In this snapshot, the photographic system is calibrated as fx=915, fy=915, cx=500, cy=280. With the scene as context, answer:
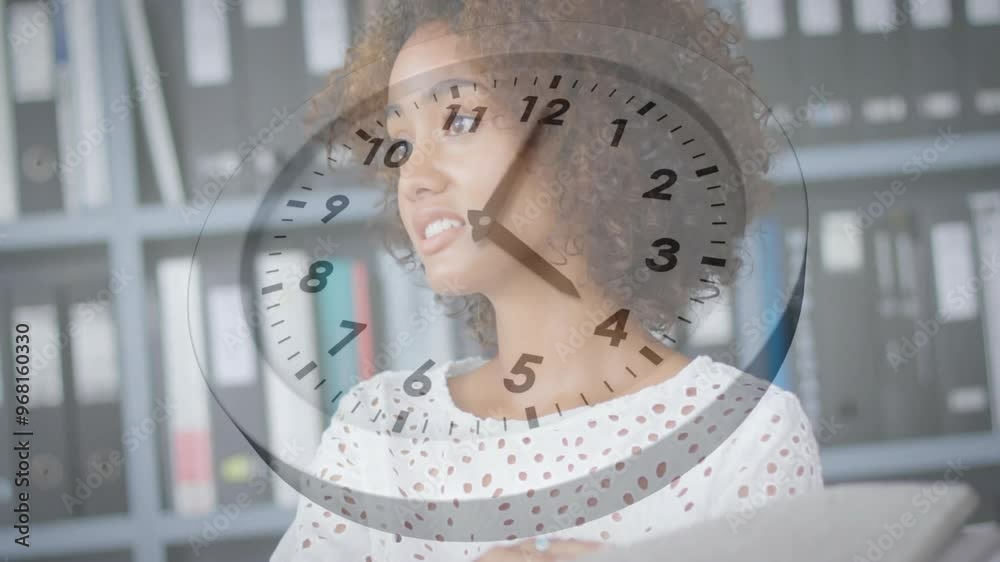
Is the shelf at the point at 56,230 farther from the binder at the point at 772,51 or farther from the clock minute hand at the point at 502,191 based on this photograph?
the binder at the point at 772,51

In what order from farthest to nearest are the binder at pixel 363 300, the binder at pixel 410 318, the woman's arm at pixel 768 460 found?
the binder at pixel 410 318 < the binder at pixel 363 300 < the woman's arm at pixel 768 460

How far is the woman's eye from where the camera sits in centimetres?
77

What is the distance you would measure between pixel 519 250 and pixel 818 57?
2.19 ft

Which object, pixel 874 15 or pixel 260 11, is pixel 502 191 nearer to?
pixel 260 11

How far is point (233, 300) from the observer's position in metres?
1.20

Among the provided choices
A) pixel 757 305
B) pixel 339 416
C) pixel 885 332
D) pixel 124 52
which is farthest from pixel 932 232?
pixel 124 52

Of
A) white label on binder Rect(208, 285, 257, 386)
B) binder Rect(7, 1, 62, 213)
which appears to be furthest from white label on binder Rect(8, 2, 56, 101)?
white label on binder Rect(208, 285, 257, 386)

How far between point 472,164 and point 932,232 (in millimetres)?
767

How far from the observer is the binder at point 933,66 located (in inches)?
48.7

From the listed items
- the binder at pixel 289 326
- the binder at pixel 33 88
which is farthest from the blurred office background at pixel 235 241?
the binder at pixel 289 326

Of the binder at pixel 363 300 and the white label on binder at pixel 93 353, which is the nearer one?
the binder at pixel 363 300

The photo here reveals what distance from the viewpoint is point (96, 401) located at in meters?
1.20

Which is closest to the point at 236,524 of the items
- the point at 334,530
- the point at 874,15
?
the point at 334,530

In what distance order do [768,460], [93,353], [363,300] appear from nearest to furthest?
[768,460], [363,300], [93,353]
